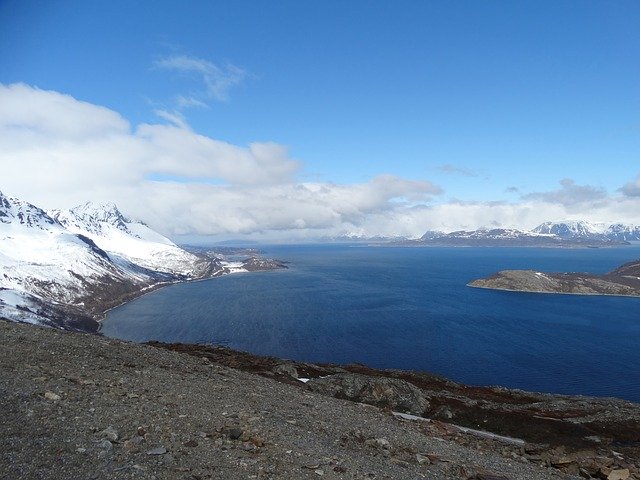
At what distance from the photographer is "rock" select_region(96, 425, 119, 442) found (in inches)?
592

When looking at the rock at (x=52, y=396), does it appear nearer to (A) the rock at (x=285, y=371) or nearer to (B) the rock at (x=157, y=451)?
(B) the rock at (x=157, y=451)

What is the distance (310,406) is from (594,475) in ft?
55.2

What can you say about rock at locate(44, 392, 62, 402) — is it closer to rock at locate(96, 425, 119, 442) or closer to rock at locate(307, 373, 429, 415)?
rock at locate(96, 425, 119, 442)

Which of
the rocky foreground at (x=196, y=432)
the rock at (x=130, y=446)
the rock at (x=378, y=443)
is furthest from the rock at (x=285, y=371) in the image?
the rock at (x=130, y=446)

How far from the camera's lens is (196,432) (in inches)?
667

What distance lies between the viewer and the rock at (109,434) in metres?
15.0

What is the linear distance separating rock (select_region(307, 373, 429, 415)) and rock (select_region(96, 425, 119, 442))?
98.4 ft

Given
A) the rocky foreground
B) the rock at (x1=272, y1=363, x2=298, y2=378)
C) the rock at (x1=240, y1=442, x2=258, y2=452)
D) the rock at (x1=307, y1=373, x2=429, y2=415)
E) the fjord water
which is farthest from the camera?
the fjord water

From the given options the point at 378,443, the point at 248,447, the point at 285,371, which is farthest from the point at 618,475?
the point at 285,371

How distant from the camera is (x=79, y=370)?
23297mm

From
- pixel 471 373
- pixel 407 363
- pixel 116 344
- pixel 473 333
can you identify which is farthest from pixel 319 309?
pixel 116 344

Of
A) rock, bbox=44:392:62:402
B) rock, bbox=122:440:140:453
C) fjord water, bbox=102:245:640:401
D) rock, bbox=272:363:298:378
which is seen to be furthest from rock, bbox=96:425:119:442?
fjord water, bbox=102:245:640:401

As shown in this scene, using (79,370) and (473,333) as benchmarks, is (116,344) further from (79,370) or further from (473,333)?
(473,333)

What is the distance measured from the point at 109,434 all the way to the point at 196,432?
339 cm
